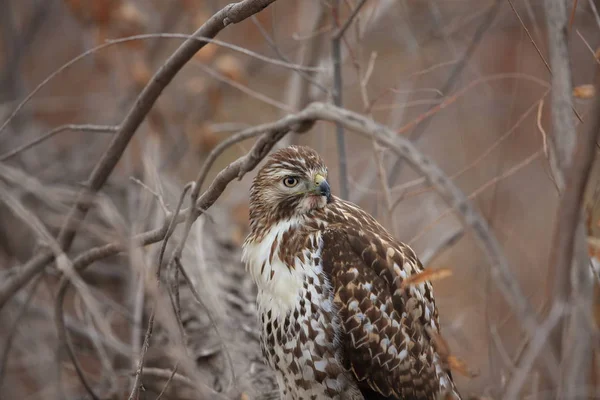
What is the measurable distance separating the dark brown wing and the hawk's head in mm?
261

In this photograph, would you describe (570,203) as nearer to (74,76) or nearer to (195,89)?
(195,89)

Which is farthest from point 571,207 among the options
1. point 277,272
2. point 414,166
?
point 277,272

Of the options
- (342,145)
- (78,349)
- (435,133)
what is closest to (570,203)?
(342,145)

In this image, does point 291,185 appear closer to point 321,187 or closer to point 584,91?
point 321,187

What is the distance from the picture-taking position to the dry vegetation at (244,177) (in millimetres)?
1854

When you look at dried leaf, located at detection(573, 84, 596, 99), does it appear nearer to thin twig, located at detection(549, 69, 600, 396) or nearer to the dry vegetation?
the dry vegetation

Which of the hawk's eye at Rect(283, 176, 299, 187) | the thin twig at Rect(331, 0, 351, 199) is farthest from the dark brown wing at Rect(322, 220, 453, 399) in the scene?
the thin twig at Rect(331, 0, 351, 199)

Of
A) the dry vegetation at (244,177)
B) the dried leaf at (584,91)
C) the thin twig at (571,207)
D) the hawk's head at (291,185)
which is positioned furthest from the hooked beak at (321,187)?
the thin twig at (571,207)

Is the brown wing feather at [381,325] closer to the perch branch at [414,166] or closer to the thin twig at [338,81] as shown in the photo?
the perch branch at [414,166]

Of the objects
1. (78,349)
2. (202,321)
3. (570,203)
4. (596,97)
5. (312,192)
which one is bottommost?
(78,349)

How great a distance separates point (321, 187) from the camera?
3225 millimetres

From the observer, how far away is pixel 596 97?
4.67ft

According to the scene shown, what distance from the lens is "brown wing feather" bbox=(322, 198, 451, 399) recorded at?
310cm

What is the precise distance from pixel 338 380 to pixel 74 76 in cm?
620
